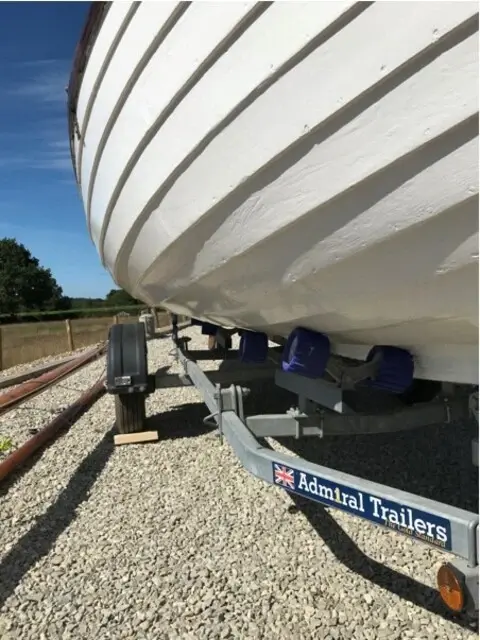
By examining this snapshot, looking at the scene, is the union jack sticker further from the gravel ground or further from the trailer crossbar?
the gravel ground

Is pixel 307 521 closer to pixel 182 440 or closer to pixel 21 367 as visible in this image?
pixel 182 440

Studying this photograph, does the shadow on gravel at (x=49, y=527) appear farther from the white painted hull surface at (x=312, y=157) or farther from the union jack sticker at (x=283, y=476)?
the white painted hull surface at (x=312, y=157)

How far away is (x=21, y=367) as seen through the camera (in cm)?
1164

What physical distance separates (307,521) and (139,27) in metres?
2.42

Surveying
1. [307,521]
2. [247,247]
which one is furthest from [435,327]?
[307,521]

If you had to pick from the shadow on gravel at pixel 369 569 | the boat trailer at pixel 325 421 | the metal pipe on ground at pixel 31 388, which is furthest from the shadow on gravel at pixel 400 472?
the metal pipe on ground at pixel 31 388

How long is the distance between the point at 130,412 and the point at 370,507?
3.08 m

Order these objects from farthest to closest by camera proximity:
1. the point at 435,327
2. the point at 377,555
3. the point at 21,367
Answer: the point at 21,367 → the point at 377,555 → the point at 435,327

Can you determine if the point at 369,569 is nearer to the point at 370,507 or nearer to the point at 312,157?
the point at 370,507

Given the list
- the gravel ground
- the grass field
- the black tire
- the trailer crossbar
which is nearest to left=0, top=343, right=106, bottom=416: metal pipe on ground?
the gravel ground

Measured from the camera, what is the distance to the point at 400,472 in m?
3.69

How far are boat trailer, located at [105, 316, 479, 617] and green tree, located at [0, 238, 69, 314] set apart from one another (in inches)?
2581

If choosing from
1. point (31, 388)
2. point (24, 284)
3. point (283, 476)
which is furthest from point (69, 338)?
point (24, 284)

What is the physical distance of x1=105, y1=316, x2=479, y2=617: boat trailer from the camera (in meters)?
1.70
